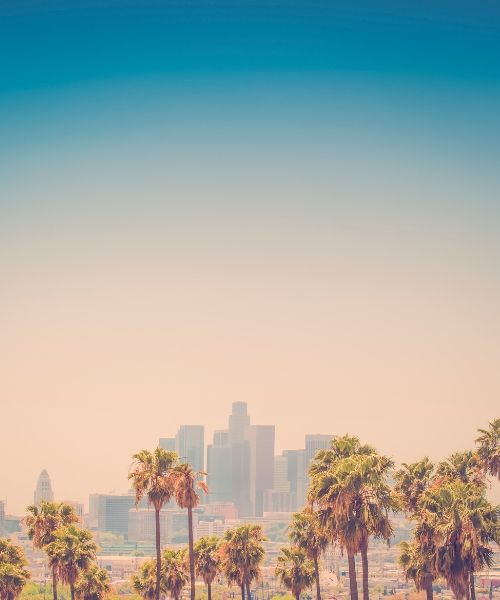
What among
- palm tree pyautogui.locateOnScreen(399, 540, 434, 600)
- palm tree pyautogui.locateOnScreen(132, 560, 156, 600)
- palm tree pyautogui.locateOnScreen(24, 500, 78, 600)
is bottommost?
palm tree pyautogui.locateOnScreen(132, 560, 156, 600)

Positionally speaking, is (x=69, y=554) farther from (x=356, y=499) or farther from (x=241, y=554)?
(x=356, y=499)

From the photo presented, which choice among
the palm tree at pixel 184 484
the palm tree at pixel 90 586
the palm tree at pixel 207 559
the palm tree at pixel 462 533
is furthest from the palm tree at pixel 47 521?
the palm tree at pixel 462 533

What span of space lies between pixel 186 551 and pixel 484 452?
29.6 m

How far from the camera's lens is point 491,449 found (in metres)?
64.2

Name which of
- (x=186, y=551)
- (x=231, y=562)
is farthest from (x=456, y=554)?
(x=186, y=551)

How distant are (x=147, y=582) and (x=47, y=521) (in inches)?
379

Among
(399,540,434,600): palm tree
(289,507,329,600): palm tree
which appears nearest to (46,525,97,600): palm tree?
(289,507,329,600): palm tree

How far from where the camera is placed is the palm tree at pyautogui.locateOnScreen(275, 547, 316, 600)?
73.2 meters

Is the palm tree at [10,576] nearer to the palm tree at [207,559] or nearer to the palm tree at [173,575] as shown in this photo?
the palm tree at [173,575]

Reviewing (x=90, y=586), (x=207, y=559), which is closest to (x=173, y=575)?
(x=207, y=559)

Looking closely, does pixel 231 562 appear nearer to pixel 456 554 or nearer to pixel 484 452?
pixel 484 452

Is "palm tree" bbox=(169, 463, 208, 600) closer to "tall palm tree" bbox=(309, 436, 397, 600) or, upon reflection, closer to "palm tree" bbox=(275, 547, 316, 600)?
"palm tree" bbox=(275, 547, 316, 600)

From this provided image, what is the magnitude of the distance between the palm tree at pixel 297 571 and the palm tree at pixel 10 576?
63.4 ft

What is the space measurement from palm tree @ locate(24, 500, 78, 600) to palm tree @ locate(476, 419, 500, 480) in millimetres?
29146
